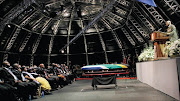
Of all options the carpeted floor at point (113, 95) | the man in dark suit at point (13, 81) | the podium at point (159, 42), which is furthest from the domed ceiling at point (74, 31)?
the man in dark suit at point (13, 81)

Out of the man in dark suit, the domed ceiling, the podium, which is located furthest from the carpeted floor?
the domed ceiling

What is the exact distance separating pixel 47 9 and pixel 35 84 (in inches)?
403

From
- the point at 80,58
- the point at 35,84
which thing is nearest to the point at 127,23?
the point at 80,58

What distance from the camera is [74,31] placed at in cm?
1844

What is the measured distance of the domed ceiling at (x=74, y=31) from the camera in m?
13.1

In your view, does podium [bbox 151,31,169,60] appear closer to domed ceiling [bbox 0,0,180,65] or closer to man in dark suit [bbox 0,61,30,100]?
man in dark suit [bbox 0,61,30,100]

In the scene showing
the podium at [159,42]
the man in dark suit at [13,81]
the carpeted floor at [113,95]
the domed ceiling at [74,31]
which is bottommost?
the carpeted floor at [113,95]

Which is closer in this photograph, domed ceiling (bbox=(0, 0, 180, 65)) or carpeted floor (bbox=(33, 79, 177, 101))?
carpeted floor (bbox=(33, 79, 177, 101))

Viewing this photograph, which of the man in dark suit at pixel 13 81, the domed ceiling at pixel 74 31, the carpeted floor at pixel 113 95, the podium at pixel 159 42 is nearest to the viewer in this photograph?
the man in dark suit at pixel 13 81

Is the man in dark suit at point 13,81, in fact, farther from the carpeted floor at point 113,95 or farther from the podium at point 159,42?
the podium at point 159,42

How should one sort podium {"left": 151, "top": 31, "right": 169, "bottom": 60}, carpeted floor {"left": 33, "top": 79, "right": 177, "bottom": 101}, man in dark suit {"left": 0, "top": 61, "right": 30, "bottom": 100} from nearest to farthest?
man in dark suit {"left": 0, "top": 61, "right": 30, "bottom": 100}, carpeted floor {"left": 33, "top": 79, "right": 177, "bottom": 101}, podium {"left": 151, "top": 31, "right": 169, "bottom": 60}

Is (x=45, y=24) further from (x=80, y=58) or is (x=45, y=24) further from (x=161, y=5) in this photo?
(x=161, y=5)

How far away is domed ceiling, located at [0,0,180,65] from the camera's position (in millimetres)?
13120

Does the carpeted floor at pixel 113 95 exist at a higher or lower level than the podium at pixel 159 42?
lower
